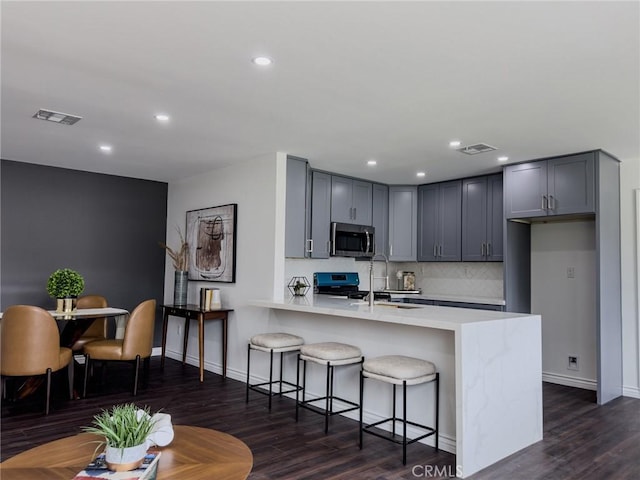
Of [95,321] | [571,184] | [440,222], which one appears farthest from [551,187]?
[95,321]

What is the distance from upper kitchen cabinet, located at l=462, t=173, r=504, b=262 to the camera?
18.4 feet

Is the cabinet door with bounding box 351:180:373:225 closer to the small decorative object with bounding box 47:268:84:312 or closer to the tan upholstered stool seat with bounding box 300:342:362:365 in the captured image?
the tan upholstered stool seat with bounding box 300:342:362:365

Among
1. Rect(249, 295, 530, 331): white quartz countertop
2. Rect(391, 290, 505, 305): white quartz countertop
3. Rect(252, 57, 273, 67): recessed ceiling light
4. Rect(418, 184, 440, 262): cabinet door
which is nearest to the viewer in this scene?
Rect(252, 57, 273, 67): recessed ceiling light

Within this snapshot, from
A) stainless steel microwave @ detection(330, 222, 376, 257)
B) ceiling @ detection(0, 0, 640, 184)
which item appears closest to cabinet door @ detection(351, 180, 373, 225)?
stainless steel microwave @ detection(330, 222, 376, 257)

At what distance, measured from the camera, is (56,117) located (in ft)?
12.3

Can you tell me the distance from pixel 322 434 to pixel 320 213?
2.84 m

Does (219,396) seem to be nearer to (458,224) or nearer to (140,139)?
(140,139)

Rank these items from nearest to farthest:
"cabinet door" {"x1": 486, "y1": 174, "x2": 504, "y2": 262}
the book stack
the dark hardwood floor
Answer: the book stack
the dark hardwood floor
"cabinet door" {"x1": 486, "y1": 174, "x2": 504, "y2": 262}

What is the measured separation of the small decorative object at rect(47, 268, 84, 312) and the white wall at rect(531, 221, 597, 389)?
4.99 metres

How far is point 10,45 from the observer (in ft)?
8.38

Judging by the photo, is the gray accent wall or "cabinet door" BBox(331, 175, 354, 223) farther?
"cabinet door" BBox(331, 175, 354, 223)

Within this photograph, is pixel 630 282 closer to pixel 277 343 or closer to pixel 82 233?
pixel 277 343

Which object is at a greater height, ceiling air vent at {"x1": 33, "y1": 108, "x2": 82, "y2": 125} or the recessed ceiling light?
the recessed ceiling light

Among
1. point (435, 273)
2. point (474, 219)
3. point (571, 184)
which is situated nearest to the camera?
point (571, 184)
